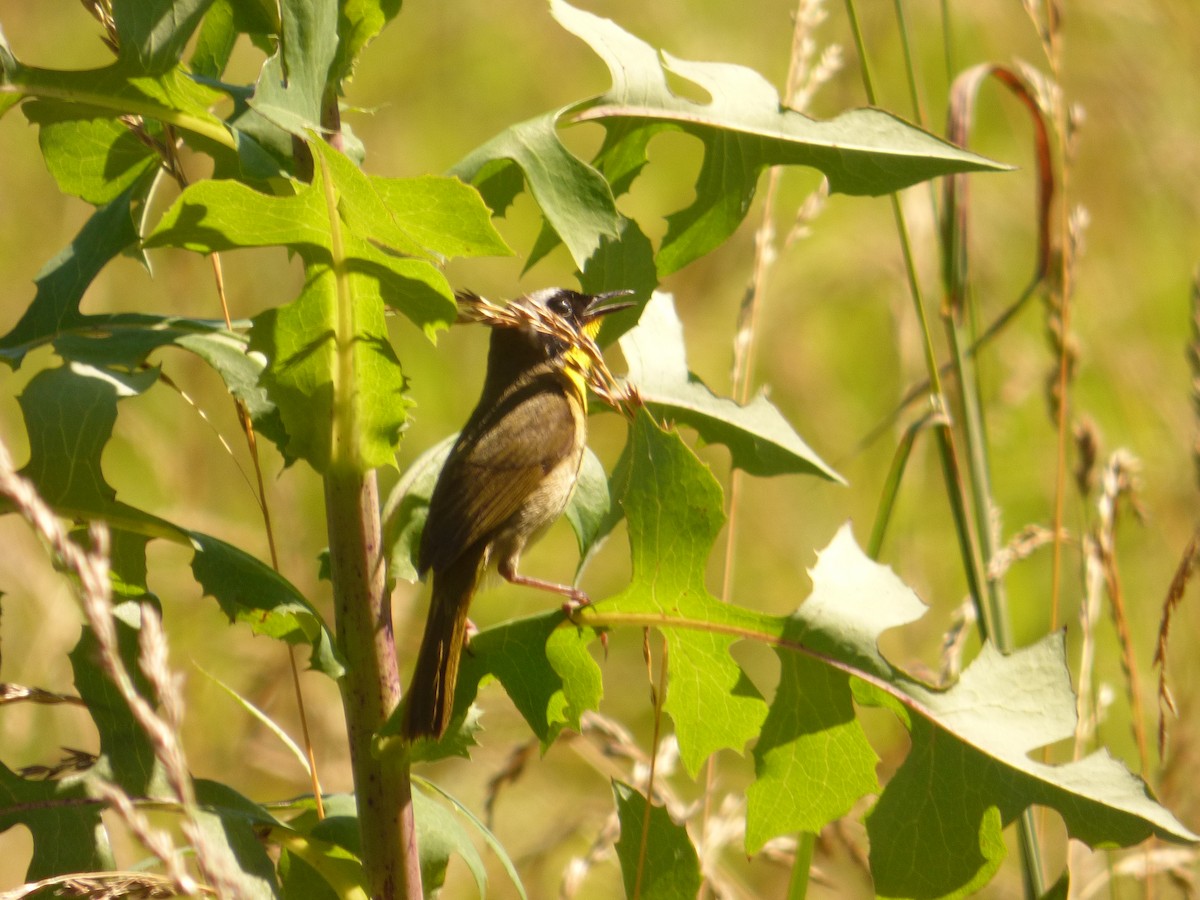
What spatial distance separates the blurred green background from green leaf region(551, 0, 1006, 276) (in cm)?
204

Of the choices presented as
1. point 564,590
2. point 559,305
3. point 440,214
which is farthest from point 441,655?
point 559,305

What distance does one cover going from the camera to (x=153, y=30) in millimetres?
1727

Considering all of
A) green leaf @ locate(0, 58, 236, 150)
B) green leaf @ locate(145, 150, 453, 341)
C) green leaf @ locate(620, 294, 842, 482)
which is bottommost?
green leaf @ locate(620, 294, 842, 482)

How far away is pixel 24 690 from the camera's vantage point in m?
1.94

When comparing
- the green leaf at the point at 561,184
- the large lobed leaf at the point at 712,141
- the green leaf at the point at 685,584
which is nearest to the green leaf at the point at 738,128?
the large lobed leaf at the point at 712,141

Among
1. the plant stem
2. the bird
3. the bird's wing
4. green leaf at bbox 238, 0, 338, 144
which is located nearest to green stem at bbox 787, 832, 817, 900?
the bird

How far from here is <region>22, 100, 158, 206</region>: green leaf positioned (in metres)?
2.12

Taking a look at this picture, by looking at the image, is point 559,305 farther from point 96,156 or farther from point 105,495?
point 105,495

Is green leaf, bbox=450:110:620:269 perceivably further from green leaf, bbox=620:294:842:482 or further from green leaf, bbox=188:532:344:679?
green leaf, bbox=188:532:344:679

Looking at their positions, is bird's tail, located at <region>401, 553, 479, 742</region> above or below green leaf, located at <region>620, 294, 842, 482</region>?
below

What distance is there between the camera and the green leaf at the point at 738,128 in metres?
1.98

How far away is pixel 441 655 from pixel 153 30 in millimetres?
1098

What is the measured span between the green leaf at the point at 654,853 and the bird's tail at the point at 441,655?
1.28ft

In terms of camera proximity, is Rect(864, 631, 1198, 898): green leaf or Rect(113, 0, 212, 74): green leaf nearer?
Rect(113, 0, 212, 74): green leaf
